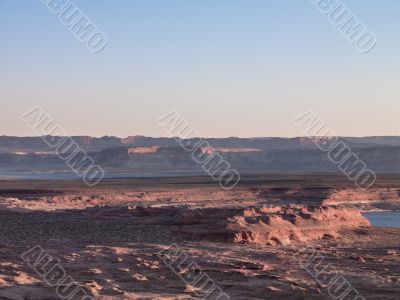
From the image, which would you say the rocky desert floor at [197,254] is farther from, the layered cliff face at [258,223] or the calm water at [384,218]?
the calm water at [384,218]

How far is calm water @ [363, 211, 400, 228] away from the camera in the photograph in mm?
39966

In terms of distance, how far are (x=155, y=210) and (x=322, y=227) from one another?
29.2ft

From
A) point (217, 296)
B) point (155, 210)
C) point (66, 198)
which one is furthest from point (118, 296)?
point (66, 198)

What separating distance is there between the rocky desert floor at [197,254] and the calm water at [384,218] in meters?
7.81

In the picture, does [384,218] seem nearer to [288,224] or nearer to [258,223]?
[288,224]

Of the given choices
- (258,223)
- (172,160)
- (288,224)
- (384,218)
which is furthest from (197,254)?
(172,160)

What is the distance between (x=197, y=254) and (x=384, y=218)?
92.5ft

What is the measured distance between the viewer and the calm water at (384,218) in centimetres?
3997

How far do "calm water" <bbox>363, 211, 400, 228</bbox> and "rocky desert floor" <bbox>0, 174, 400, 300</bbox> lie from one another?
25.6 feet

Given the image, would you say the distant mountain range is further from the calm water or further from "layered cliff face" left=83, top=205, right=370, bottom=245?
"layered cliff face" left=83, top=205, right=370, bottom=245

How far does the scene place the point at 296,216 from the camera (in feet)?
90.9

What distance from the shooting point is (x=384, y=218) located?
147ft

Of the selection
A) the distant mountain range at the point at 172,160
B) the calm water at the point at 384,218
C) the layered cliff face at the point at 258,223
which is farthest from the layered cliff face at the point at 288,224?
the distant mountain range at the point at 172,160

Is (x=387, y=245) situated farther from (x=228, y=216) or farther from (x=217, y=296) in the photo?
(x=217, y=296)
